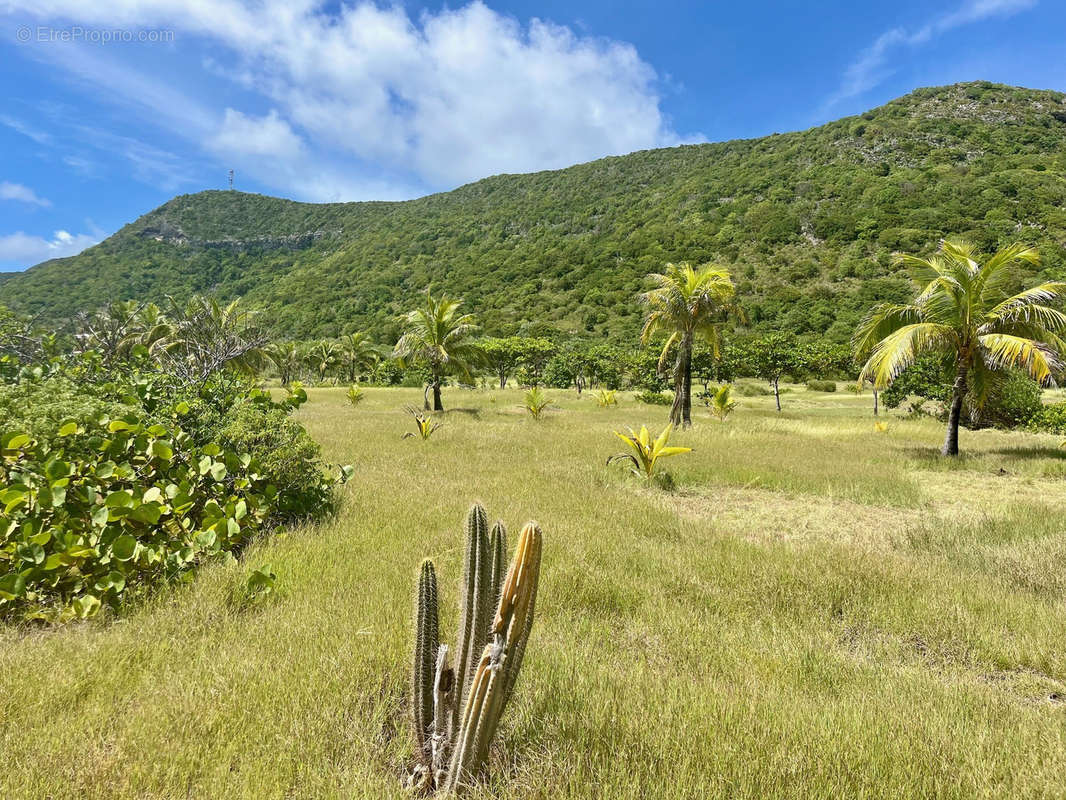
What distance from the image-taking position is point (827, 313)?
155 ft

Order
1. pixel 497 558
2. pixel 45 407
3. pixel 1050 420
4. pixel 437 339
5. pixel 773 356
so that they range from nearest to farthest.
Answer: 1. pixel 497 558
2. pixel 45 407
3. pixel 1050 420
4. pixel 437 339
5. pixel 773 356

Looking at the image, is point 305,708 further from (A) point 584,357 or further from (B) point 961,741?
(A) point 584,357

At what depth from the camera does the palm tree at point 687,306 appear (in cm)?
1440

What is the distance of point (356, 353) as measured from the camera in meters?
50.4

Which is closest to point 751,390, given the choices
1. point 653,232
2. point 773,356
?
point 773,356

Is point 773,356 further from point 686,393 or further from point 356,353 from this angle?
point 356,353

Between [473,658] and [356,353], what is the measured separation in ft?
173

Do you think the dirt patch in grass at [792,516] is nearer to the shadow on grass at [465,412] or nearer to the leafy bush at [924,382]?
the shadow on grass at [465,412]

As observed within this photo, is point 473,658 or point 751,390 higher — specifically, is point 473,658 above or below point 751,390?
below

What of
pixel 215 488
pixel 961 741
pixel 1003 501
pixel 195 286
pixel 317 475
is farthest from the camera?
pixel 195 286

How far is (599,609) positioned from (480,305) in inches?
2760

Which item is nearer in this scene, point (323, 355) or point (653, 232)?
point (323, 355)

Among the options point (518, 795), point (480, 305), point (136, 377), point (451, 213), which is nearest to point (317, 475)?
point (136, 377)

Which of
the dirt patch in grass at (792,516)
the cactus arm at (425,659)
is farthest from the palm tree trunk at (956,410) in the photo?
the cactus arm at (425,659)
